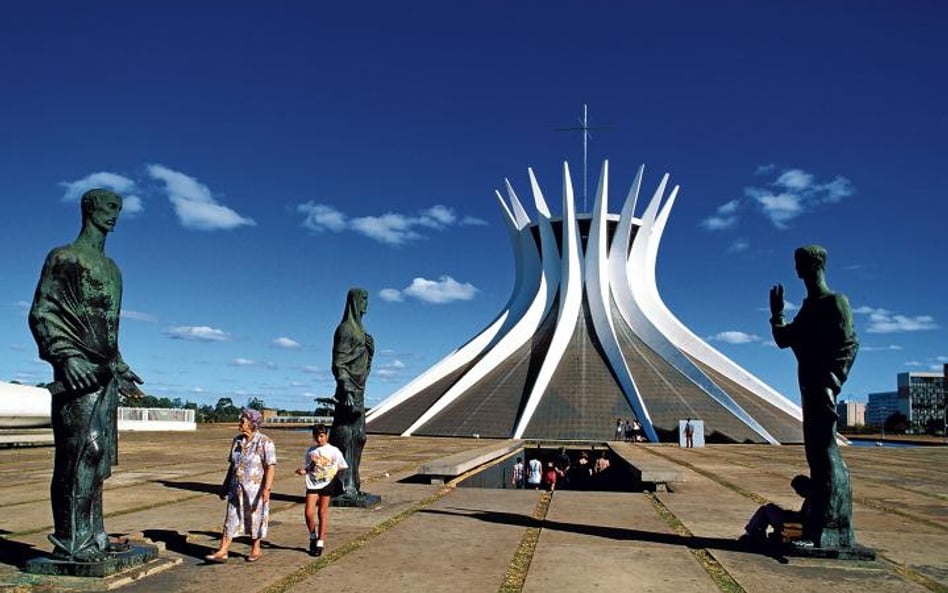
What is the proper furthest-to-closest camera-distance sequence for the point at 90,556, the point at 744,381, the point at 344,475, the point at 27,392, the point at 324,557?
the point at 744,381
the point at 27,392
the point at 344,475
the point at 324,557
the point at 90,556

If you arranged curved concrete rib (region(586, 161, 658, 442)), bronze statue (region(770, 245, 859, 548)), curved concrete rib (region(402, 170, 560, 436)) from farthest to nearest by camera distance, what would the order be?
curved concrete rib (region(586, 161, 658, 442))
curved concrete rib (region(402, 170, 560, 436))
bronze statue (region(770, 245, 859, 548))

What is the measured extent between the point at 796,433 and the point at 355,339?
21.8 meters

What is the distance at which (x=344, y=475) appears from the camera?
766 centimetres

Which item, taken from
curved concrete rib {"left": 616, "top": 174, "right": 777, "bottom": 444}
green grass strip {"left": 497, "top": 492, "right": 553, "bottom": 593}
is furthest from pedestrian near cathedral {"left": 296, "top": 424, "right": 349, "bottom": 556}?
curved concrete rib {"left": 616, "top": 174, "right": 777, "bottom": 444}

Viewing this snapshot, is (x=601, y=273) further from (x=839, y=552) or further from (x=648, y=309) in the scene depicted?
(x=839, y=552)

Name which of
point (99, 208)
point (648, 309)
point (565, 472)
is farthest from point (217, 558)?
point (648, 309)

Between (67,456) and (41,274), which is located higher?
(41,274)

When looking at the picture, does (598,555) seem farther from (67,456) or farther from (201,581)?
(67,456)

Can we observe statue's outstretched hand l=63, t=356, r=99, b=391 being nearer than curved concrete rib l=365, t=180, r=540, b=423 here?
Yes

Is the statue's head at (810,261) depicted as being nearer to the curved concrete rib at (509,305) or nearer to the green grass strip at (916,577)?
the green grass strip at (916,577)

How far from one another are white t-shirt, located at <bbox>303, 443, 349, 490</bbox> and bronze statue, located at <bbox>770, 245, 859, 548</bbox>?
3.67 meters

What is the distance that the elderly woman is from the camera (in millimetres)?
5180

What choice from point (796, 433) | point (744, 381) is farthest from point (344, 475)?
point (744, 381)

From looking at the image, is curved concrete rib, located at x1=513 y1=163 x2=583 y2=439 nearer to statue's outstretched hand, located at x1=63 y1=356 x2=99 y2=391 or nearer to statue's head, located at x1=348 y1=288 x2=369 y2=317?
statue's head, located at x1=348 y1=288 x2=369 y2=317
